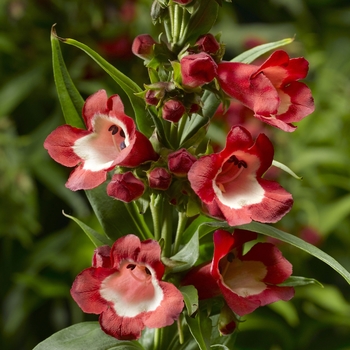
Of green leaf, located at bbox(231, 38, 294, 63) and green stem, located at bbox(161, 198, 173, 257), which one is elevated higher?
green leaf, located at bbox(231, 38, 294, 63)

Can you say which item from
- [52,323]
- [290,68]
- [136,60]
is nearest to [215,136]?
[136,60]

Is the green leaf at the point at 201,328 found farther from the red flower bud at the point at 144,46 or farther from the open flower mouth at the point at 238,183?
the red flower bud at the point at 144,46

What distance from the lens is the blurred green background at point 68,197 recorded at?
1411mm

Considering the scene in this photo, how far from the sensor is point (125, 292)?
0.54 meters

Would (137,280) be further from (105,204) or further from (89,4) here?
→ (89,4)

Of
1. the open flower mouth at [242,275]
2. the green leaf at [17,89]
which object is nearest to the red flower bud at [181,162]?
the open flower mouth at [242,275]

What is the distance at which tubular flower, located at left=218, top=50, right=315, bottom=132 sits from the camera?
533mm

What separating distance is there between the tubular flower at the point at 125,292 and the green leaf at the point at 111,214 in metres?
0.07

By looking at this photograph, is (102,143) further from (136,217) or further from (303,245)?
(303,245)

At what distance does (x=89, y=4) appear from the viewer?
1.61 m

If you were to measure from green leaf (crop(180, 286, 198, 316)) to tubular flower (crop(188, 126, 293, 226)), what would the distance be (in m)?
0.08

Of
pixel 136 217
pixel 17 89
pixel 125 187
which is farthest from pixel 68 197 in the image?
pixel 125 187

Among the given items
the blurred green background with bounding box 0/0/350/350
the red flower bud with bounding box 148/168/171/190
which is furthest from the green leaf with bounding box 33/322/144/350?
the blurred green background with bounding box 0/0/350/350

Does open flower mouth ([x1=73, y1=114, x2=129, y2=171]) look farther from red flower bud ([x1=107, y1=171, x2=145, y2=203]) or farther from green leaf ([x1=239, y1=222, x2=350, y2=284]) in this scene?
green leaf ([x1=239, y1=222, x2=350, y2=284])
